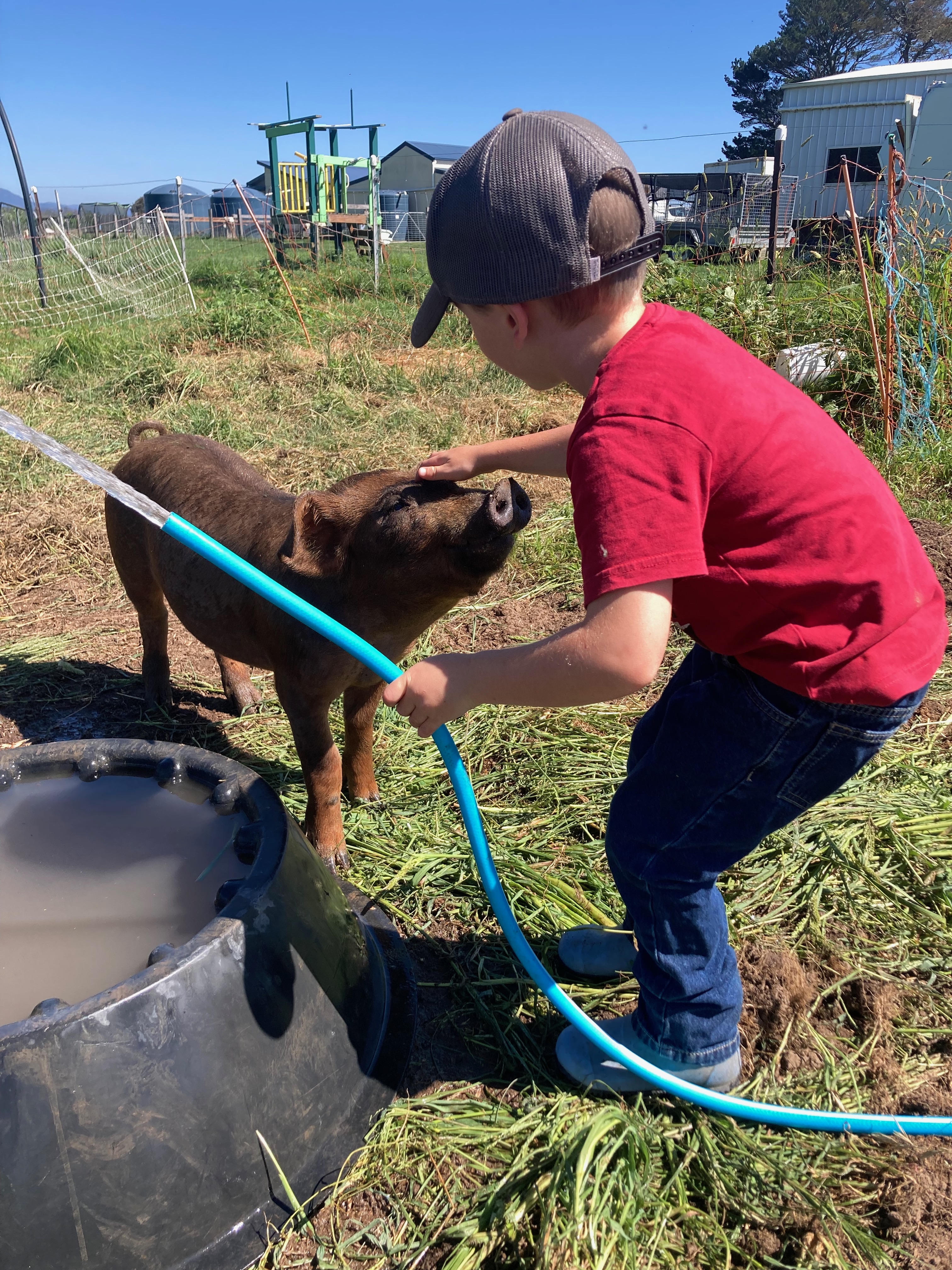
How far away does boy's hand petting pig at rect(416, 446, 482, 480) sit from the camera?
8.23 ft

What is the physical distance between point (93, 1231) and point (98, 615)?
12.5 feet

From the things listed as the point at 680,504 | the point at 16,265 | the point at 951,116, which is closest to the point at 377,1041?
the point at 680,504

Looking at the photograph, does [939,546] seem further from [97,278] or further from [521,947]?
[97,278]

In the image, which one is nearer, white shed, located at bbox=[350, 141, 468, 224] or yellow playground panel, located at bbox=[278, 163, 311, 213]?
yellow playground panel, located at bbox=[278, 163, 311, 213]

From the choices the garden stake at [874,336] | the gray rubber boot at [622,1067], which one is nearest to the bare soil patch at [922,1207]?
the gray rubber boot at [622,1067]

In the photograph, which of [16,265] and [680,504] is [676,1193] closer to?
[680,504]

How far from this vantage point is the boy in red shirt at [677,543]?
5.08 ft

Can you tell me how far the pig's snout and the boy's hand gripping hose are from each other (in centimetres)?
56

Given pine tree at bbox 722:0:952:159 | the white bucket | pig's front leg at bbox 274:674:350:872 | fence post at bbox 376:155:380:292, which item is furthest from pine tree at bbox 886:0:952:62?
pig's front leg at bbox 274:674:350:872

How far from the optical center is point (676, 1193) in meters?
1.95

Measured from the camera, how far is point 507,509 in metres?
2.39

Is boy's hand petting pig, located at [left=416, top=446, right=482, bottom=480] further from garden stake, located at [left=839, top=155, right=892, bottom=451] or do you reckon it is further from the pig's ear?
garden stake, located at [left=839, top=155, right=892, bottom=451]

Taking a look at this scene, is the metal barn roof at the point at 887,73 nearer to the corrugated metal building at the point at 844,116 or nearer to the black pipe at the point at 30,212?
the corrugated metal building at the point at 844,116

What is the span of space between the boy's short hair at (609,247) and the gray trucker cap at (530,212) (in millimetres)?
15
